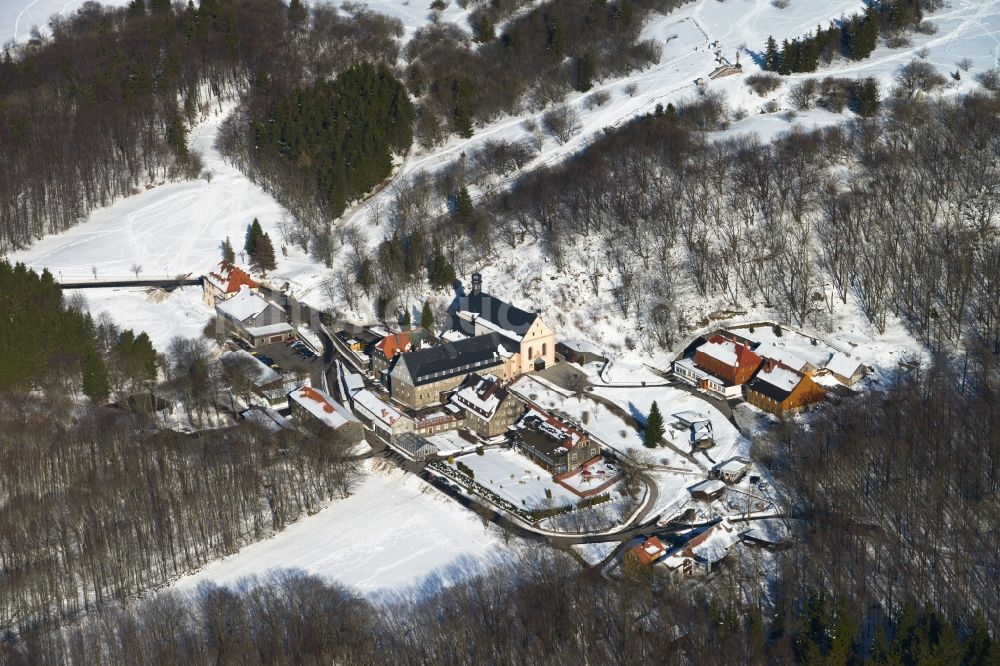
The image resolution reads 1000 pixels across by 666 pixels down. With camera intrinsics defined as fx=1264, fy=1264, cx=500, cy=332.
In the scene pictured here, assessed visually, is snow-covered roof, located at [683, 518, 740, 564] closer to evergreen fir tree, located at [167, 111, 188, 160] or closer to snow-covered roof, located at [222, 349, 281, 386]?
snow-covered roof, located at [222, 349, 281, 386]

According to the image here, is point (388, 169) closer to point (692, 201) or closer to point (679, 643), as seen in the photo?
point (692, 201)

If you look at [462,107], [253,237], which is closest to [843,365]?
[462,107]

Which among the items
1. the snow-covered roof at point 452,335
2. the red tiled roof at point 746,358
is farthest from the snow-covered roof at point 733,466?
the snow-covered roof at point 452,335

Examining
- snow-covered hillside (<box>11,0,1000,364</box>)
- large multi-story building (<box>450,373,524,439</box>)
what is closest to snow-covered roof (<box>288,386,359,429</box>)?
large multi-story building (<box>450,373,524,439</box>)

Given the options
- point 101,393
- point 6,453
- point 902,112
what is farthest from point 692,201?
point 6,453

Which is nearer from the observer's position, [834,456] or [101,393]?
[834,456]
